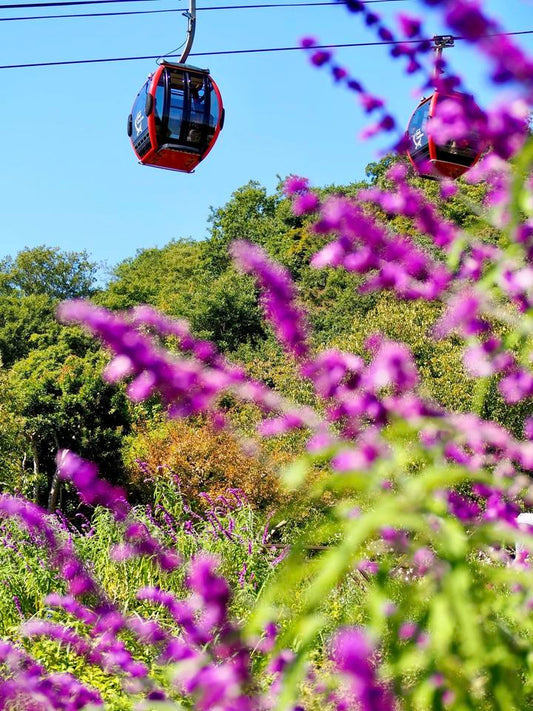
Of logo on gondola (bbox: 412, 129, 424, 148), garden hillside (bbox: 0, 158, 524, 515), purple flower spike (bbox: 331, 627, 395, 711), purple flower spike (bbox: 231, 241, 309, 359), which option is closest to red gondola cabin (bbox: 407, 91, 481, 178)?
logo on gondola (bbox: 412, 129, 424, 148)

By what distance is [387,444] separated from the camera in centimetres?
99

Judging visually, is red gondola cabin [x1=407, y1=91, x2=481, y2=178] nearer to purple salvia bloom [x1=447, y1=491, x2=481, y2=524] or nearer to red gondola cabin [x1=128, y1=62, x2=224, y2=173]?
red gondola cabin [x1=128, y1=62, x2=224, y2=173]

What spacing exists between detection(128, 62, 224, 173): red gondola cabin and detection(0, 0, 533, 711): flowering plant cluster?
590cm

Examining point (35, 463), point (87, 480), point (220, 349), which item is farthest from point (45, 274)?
point (87, 480)

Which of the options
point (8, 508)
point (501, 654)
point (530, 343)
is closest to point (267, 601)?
point (501, 654)

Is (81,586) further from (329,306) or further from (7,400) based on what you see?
(329,306)

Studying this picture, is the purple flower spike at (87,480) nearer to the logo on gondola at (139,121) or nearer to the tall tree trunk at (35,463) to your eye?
the logo on gondola at (139,121)

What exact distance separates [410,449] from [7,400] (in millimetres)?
14113

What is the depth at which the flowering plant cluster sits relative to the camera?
31.9 inches

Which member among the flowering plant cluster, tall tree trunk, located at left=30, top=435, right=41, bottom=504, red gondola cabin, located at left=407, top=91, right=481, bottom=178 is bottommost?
tall tree trunk, located at left=30, top=435, right=41, bottom=504

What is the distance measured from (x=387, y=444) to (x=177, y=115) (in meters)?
6.59

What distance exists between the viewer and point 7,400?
1422cm

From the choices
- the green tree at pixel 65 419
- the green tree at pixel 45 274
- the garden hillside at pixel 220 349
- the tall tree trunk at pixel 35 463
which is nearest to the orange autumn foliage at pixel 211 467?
the garden hillside at pixel 220 349

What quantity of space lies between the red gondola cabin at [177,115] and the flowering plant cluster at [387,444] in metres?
5.90
